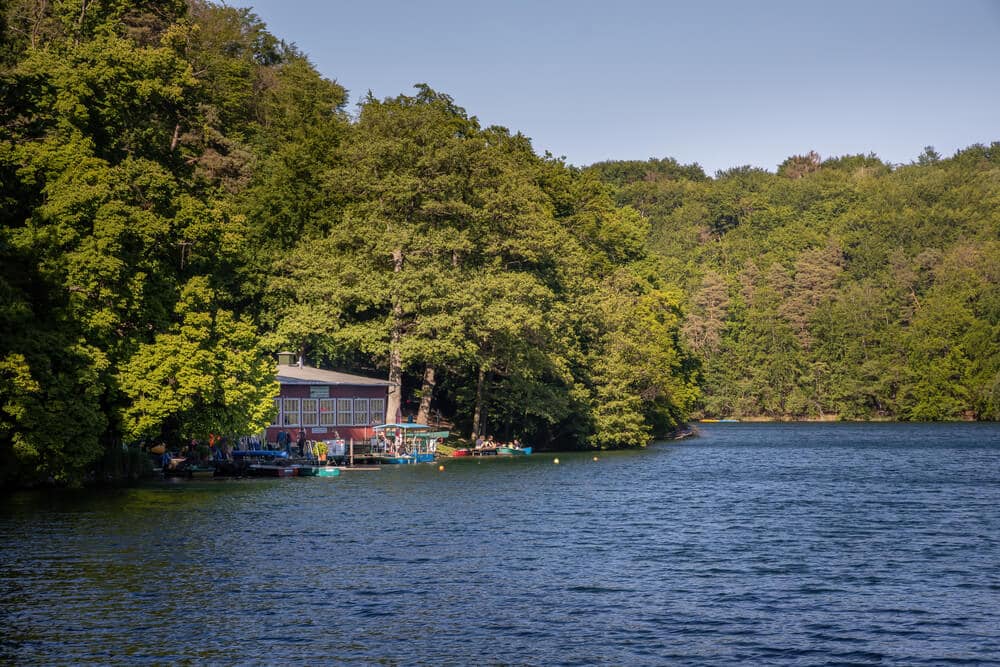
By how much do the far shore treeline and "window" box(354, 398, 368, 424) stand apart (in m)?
2.78

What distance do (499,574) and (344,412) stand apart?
4647 centimetres

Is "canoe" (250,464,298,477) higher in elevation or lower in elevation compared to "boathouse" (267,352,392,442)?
lower

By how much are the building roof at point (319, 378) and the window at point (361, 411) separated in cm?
123

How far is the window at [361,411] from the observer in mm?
76938

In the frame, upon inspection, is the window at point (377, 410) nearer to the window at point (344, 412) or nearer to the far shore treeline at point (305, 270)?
the window at point (344, 412)

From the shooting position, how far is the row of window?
72.9 metres

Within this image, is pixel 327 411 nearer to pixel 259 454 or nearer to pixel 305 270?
pixel 305 270

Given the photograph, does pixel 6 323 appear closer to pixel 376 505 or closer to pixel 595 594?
pixel 376 505

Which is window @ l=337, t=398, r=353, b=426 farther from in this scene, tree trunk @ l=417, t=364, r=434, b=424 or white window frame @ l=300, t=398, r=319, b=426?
tree trunk @ l=417, t=364, r=434, b=424

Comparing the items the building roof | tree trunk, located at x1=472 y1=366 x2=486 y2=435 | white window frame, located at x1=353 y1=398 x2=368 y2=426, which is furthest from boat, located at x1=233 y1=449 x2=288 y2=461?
tree trunk, located at x1=472 y1=366 x2=486 y2=435

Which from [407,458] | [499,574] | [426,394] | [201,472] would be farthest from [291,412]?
[499,574]

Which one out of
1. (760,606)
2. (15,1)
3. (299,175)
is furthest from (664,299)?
(760,606)

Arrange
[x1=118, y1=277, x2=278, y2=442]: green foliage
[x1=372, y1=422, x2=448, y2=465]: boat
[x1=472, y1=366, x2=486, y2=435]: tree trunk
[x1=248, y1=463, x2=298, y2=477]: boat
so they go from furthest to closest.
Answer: [x1=472, y1=366, x2=486, y2=435]: tree trunk
[x1=372, y1=422, x2=448, y2=465]: boat
[x1=248, y1=463, x2=298, y2=477]: boat
[x1=118, y1=277, x2=278, y2=442]: green foliage

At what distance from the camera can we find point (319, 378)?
75.3 m
